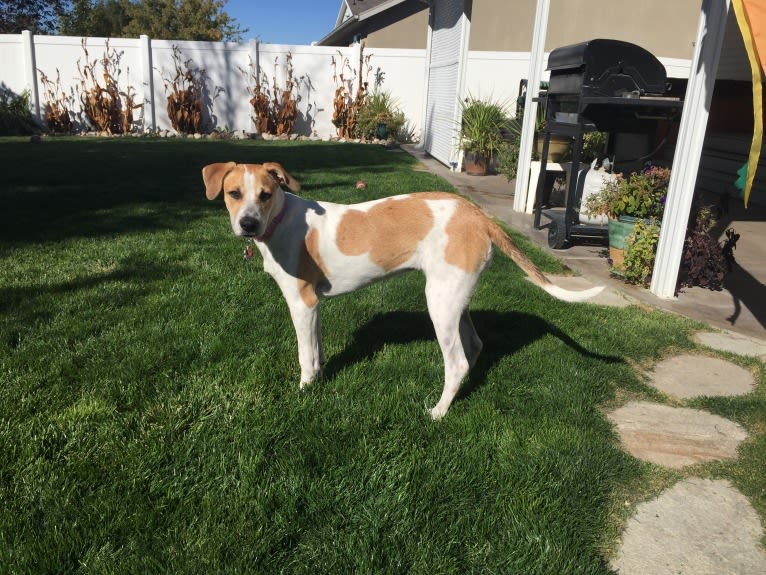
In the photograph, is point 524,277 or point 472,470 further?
point 524,277

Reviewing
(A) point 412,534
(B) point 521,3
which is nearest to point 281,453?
(A) point 412,534

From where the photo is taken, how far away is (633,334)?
4449mm

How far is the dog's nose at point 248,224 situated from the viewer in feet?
9.59

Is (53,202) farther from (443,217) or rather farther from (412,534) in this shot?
(412,534)

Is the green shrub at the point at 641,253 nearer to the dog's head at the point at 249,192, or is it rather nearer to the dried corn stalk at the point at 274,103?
the dog's head at the point at 249,192

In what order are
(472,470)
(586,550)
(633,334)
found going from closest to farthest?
(586,550) → (472,470) → (633,334)

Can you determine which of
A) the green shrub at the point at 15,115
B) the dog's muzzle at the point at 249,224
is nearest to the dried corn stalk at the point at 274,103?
the green shrub at the point at 15,115

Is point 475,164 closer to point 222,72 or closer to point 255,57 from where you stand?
point 255,57

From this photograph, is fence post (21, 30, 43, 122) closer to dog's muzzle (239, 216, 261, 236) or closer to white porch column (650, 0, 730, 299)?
dog's muzzle (239, 216, 261, 236)

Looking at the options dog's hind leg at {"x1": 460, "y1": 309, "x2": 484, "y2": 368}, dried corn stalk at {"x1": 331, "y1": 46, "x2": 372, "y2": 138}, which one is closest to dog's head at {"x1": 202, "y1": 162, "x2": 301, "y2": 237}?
dog's hind leg at {"x1": 460, "y1": 309, "x2": 484, "y2": 368}

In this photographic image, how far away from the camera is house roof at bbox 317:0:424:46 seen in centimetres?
2148

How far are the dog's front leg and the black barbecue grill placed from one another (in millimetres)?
4388

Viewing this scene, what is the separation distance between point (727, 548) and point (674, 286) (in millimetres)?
3395

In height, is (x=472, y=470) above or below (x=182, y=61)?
below
